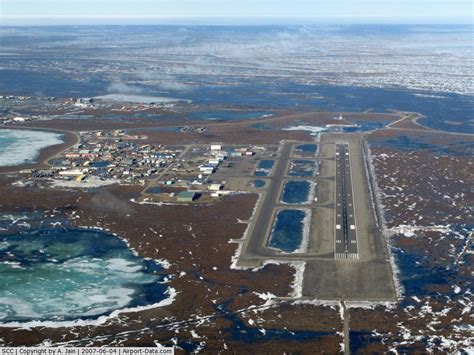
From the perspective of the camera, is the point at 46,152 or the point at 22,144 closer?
the point at 46,152

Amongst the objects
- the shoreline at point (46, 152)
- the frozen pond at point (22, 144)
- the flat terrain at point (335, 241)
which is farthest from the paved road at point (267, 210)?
the frozen pond at point (22, 144)

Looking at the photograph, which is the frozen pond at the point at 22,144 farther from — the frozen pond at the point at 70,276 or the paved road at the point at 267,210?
the paved road at the point at 267,210

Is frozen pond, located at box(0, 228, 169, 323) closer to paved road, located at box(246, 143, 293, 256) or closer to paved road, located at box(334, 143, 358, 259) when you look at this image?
paved road, located at box(246, 143, 293, 256)

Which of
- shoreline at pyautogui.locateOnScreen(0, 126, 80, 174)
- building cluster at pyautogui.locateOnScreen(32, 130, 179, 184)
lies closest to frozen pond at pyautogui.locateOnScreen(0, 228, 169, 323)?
building cluster at pyautogui.locateOnScreen(32, 130, 179, 184)

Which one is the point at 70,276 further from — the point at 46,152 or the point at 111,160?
the point at 46,152

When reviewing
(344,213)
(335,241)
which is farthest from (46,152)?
(335,241)

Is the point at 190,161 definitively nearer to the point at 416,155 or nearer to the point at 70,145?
the point at 70,145
